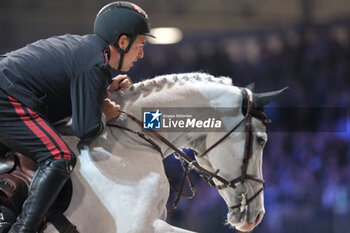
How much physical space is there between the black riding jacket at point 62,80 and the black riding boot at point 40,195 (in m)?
0.20

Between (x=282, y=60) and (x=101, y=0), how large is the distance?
246 cm

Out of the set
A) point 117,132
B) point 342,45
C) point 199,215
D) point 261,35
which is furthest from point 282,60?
point 117,132

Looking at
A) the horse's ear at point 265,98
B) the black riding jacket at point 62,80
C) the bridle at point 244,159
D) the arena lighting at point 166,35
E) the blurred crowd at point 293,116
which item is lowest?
the blurred crowd at point 293,116

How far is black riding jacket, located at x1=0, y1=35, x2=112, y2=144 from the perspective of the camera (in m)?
1.87

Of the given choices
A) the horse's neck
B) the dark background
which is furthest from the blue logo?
the dark background

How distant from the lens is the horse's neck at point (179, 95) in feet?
7.41

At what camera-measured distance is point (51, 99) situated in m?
1.94

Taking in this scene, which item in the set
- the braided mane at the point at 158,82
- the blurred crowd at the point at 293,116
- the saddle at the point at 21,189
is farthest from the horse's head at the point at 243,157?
the blurred crowd at the point at 293,116

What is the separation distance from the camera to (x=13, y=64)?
1896mm

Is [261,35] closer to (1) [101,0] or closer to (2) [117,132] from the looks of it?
(1) [101,0]

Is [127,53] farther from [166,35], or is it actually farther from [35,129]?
[166,35]

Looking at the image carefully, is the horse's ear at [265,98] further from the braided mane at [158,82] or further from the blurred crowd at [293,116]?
the blurred crowd at [293,116]

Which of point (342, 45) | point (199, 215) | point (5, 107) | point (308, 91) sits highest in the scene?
point (5, 107)

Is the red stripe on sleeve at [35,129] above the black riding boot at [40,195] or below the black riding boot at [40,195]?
above
